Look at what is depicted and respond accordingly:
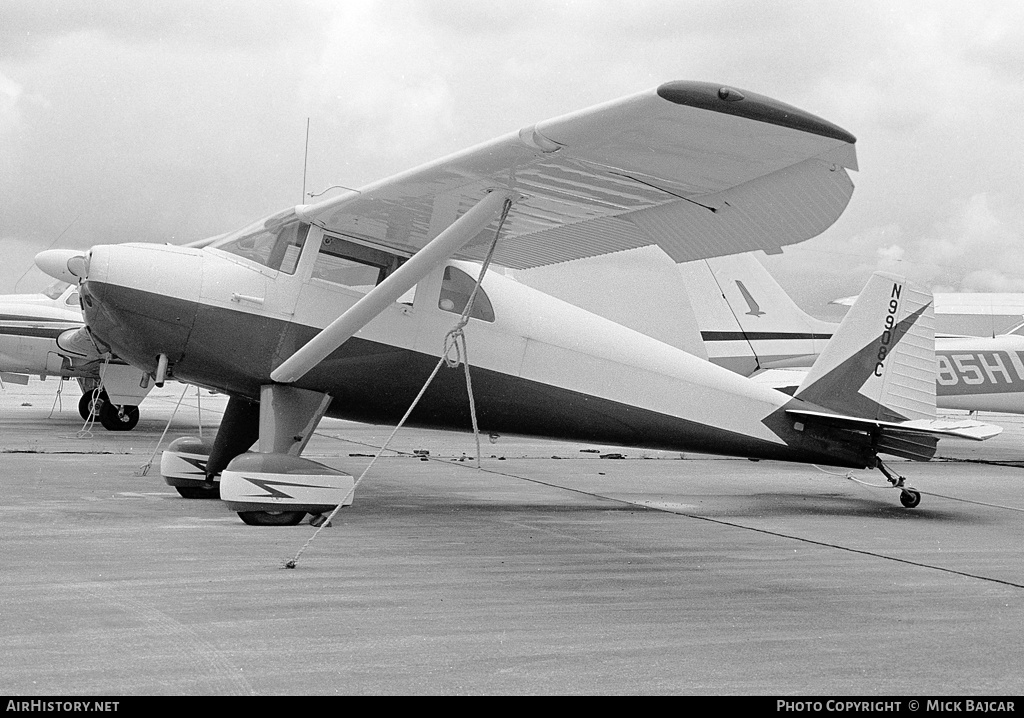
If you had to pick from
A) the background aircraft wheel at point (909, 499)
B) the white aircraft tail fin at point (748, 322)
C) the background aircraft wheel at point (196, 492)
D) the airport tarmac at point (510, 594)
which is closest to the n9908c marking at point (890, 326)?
the background aircraft wheel at point (909, 499)

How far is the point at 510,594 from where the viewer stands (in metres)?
5.14

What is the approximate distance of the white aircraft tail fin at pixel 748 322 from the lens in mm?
18594

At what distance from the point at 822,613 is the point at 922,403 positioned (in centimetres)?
509

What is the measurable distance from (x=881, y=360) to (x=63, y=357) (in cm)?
1460

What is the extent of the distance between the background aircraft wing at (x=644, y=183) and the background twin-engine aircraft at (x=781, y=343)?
10.7m

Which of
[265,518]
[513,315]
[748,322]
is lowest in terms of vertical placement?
[265,518]

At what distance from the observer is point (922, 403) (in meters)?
9.34

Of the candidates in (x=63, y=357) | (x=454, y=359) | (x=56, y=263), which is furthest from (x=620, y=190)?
(x=63, y=357)

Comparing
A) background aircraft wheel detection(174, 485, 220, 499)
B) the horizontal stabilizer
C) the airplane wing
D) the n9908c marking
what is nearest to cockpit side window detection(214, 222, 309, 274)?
the airplane wing

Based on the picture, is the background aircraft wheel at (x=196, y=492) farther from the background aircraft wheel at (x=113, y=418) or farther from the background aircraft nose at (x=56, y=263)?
the background aircraft wheel at (x=113, y=418)

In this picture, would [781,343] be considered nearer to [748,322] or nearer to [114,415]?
[748,322]

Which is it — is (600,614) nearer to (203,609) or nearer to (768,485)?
(203,609)

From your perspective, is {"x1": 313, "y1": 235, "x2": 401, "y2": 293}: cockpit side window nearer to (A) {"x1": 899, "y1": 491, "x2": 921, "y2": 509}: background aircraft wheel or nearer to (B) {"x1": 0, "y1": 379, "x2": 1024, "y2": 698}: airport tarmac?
(B) {"x1": 0, "y1": 379, "x2": 1024, "y2": 698}: airport tarmac
